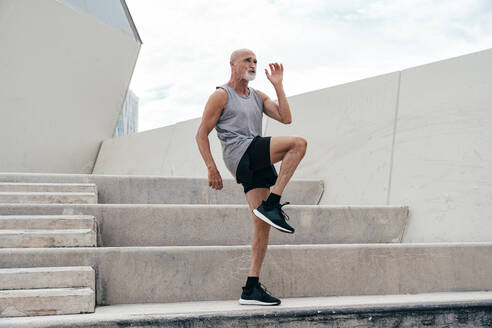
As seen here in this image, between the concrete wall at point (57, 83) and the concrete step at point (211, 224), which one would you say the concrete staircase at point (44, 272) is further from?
the concrete wall at point (57, 83)

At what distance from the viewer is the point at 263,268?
3279 mm

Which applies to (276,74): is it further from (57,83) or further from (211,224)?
(57,83)

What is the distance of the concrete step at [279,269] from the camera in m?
3.04

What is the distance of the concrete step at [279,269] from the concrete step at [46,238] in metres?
0.19

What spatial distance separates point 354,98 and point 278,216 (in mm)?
3196

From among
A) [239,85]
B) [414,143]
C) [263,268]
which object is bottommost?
[263,268]

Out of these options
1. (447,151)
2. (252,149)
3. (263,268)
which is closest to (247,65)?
(252,149)

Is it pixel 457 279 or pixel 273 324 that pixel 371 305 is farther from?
pixel 457 279

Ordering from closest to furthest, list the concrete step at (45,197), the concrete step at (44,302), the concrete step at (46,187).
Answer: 1. the concrete step at (44,302)
2. the concrete step at (45,197)
3. the concrete step at (46,187)

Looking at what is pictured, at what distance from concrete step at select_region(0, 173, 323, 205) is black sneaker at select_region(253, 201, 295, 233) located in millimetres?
2364

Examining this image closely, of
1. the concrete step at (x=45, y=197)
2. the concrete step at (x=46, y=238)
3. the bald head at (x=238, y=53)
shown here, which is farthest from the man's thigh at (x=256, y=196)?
the concrete step at (x=45, y=197)

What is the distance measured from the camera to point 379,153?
5.09 meters

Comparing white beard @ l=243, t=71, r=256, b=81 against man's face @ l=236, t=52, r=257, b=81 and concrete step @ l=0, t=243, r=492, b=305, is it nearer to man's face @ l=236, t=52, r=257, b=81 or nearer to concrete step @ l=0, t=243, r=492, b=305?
man's face @ l=236, t=52, r=257, b=81

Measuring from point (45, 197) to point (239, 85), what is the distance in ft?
6.52
